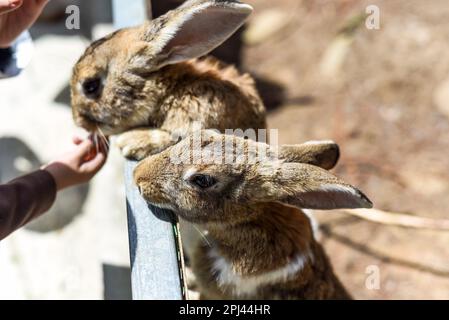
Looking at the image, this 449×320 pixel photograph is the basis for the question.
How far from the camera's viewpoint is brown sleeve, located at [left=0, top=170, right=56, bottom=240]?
2.72 m

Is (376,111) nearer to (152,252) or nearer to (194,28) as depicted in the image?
(194,28)

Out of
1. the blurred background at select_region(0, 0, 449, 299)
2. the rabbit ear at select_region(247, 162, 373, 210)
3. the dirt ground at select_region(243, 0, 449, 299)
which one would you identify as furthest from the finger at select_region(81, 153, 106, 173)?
the dirt ground at select_region(243, 0, 449, 299)

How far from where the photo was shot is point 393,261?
425cm

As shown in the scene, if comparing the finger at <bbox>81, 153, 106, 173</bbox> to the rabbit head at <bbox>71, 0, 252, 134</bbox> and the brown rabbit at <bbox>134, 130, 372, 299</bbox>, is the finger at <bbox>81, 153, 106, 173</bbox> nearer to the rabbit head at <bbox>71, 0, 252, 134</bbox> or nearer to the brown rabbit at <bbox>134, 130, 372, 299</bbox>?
the rabbit head at <bbox>71, 0, 252, 134</bbox>

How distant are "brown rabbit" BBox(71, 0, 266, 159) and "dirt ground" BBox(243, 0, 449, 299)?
5.06 feet

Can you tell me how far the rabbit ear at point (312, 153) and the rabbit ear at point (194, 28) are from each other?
2.11ft

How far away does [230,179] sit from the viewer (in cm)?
284

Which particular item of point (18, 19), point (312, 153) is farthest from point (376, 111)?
point (18, 19)

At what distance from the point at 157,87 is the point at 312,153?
0.81 m

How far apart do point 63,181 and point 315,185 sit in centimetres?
118

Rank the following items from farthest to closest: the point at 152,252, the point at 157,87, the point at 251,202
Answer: the point at 157,87 → the point at 251,202 → the point at 152,252

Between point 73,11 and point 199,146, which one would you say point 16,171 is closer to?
point 73,11

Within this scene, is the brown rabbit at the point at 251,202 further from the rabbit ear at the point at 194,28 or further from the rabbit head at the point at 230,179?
the rabbit ear at the point at 194,28

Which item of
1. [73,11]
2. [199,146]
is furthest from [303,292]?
[73,11]
